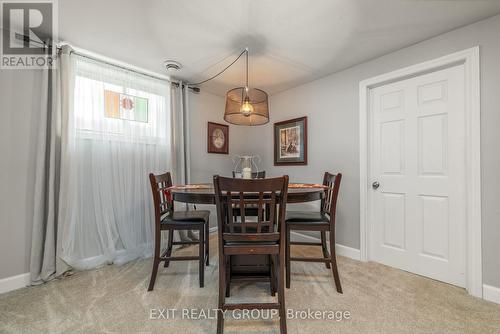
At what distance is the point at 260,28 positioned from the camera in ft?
6.01

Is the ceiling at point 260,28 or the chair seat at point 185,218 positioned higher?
the ceiling at point 260,28

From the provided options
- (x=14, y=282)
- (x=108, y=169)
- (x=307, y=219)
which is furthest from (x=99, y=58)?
(x=307, y=219)

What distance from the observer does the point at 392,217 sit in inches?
89.7

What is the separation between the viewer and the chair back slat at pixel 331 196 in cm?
182

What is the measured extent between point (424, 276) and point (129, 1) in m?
3.44

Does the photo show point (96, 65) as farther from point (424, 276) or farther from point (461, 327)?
point (424, 276)

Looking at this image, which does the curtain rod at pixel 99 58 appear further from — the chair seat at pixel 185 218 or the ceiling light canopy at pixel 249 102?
the chair seat at pixel 185 218

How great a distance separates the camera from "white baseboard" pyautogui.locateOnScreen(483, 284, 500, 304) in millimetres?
1633

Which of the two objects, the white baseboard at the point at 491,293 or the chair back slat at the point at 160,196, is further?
the chair back slat at the point at 160,196

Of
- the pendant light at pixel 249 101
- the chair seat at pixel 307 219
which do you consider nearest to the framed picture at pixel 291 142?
the pendant light at pixel 249 101

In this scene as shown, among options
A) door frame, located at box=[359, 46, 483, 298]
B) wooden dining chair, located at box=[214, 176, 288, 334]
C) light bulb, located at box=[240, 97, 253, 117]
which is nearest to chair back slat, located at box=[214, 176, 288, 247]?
wooden dining chair, located at box=[214, 176, 288, 334]

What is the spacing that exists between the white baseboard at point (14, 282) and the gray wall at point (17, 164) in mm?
37

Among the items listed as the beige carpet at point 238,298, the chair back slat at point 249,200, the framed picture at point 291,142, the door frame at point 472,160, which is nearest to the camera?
the chair back slat at point 249,200

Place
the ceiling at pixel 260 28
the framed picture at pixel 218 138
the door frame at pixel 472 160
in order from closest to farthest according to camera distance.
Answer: the ceiling at pixel 260 28 → the door frame at pixel 472 160 → the framed picture at pixel 218 138
